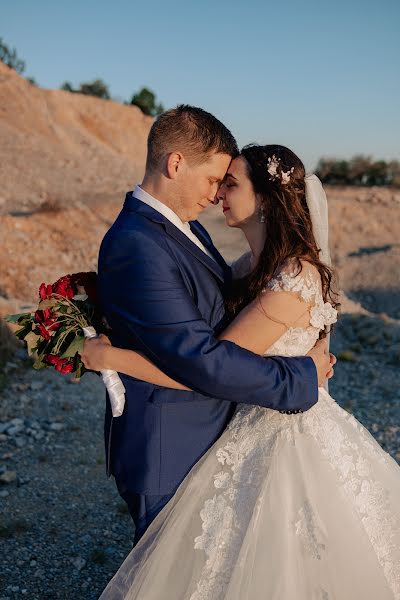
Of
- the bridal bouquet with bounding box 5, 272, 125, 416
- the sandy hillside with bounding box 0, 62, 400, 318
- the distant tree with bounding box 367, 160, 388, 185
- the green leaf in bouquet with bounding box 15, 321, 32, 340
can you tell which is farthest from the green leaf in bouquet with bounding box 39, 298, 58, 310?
the distant tree with bounding box 367, 160, 388, 185

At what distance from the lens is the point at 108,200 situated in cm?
1972

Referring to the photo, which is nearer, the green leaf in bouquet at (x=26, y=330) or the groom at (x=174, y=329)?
the groom at (x=174, y=329)

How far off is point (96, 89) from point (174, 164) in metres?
37.9

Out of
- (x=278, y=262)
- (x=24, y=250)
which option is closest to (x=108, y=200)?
(x=24, y=250)

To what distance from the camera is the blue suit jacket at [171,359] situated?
2.08 m

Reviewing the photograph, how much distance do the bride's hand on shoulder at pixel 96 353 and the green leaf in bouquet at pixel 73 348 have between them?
28mm

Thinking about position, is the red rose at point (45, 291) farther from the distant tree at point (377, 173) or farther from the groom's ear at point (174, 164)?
the distant tree at point (377, 173)

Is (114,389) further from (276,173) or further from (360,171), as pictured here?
(360,171)

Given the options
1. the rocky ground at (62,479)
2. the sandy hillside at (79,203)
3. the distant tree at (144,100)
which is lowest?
the rocky ground at (62,479)

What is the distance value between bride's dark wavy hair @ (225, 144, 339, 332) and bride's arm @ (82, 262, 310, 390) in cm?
13

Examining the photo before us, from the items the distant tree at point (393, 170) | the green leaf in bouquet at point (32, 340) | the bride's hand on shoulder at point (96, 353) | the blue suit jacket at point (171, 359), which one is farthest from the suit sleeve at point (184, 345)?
the distant tree at point (393, 170)

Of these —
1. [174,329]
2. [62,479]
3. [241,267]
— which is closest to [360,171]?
[62,479]

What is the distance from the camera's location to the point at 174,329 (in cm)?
206

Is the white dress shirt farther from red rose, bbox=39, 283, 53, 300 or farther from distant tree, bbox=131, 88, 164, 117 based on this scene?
distant tree, bbox=131, 88, 164, 117
